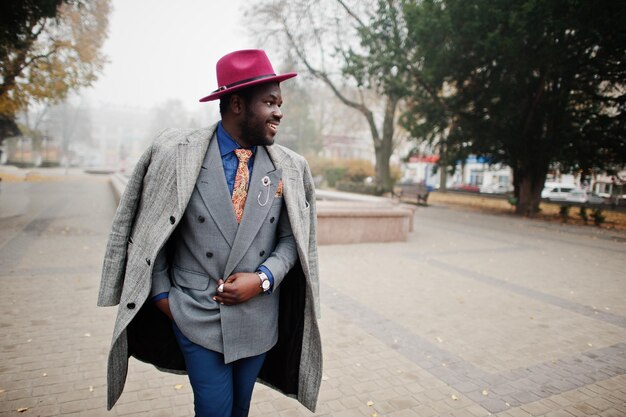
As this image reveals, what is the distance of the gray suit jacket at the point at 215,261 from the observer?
1.74 m

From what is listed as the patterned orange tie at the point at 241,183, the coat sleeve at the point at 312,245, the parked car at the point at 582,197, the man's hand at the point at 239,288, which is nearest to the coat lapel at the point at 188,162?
the patterned orange tie at the point at 241,183

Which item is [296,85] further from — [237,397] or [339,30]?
[237,397]

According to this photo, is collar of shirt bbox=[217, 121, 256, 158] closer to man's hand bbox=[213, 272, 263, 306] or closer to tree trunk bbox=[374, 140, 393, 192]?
man's hand bbox=[213, 272, 263, 306]

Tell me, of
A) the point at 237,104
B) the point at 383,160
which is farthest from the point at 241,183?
the point at 383,160

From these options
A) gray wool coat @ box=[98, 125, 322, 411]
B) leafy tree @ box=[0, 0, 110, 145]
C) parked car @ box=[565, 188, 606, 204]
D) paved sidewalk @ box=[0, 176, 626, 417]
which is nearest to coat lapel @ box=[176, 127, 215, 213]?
gray wool coat @ box=[98, 125, 322, 411]

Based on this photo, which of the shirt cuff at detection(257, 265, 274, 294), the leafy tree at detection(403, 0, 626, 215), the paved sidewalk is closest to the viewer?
the shirt cuff at detection(257, 265, 274, 294)

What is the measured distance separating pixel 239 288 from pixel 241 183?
45 cm

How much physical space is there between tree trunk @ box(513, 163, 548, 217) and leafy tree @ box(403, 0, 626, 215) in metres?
0.04

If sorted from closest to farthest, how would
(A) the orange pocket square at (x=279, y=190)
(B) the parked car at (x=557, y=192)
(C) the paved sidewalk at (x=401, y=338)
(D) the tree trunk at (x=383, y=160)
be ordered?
(A) the orange pocket square at (x=279, y=190)
(C) the paved sidewalk at (x=401, y=338)
(D) the tree trunk at (x=383, y=160)
(B) the parked car at (x=557, y=192)

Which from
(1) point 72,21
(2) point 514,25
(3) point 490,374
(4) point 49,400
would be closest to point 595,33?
(2) point 514,25

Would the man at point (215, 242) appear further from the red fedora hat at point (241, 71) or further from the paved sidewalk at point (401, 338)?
the paved sidewalk at point (401, 338)

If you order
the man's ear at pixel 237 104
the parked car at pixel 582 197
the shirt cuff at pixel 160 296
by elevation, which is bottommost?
the parked car at pixel 582 197

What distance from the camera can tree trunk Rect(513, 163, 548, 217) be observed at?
59.4 feet

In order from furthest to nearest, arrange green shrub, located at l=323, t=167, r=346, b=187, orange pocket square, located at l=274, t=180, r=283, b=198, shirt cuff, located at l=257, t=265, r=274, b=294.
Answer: green shrub, located at l=323, t=167, r=346, b=187, orange pocket square, located at l=274, t=180, r=283, b=198, shirt cuff, located at l=257, t=265, r=274, b=294
